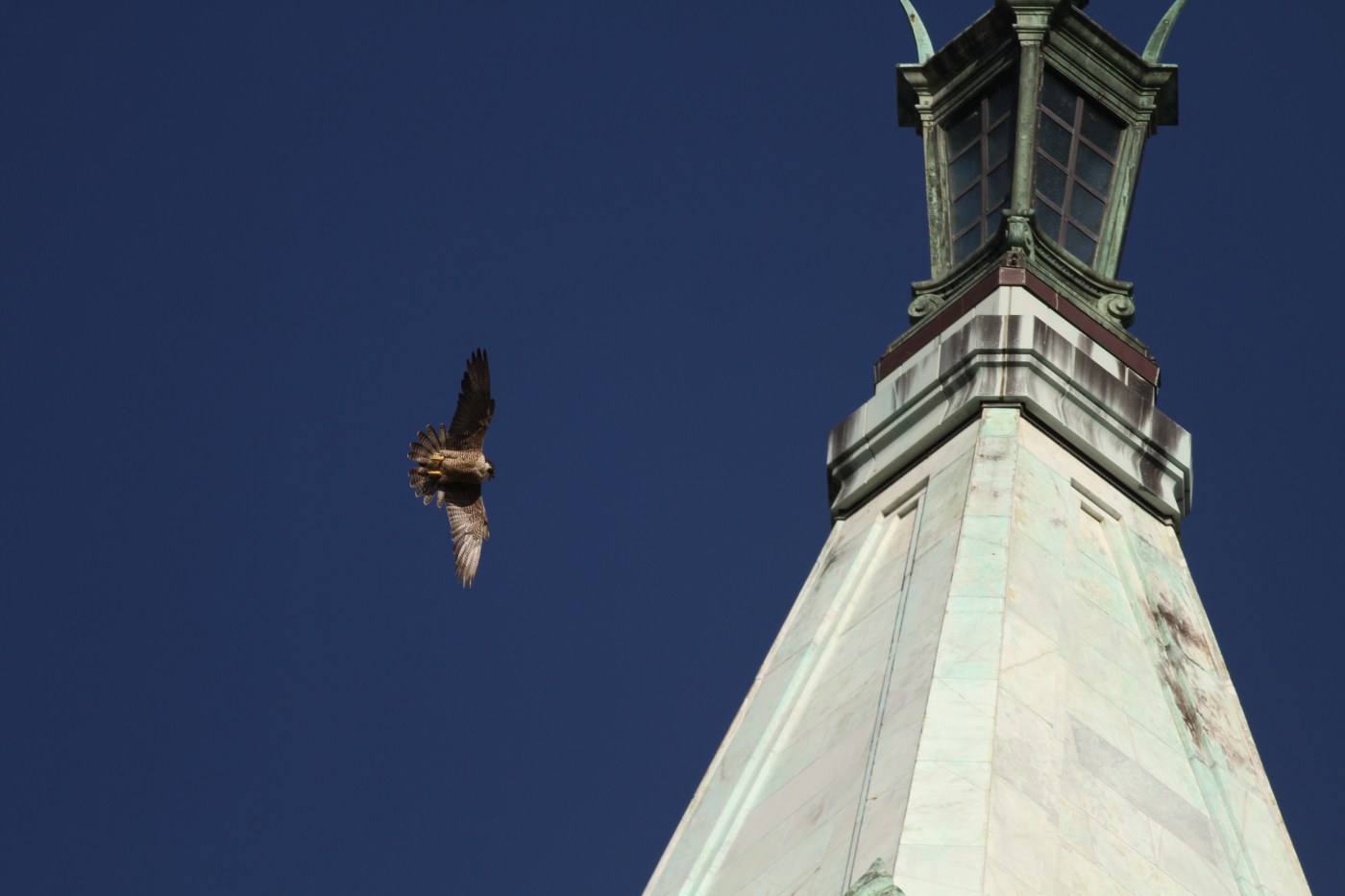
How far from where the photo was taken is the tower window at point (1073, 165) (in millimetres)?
27406

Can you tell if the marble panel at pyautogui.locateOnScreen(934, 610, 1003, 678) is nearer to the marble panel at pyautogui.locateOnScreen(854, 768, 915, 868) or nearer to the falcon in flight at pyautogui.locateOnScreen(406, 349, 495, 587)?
the marble panel at pyautogui.locateOnScreen(854, 768, 915, 868)

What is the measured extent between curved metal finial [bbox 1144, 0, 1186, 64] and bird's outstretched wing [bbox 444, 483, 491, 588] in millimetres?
9266

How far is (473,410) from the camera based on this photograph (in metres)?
23.3

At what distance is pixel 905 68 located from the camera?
2920 centimetres

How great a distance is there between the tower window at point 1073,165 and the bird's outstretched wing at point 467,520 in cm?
666

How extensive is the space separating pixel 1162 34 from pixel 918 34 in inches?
96.9

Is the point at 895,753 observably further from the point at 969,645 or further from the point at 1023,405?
the point at 1023,405

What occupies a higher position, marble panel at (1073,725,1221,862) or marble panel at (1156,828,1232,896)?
marble panel at (1073,725,1221,862)

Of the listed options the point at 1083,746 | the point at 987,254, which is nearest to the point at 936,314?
the point at 987,254

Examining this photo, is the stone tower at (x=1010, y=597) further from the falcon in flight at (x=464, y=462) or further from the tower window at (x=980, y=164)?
the falcon in flight at (x=464, y=462)

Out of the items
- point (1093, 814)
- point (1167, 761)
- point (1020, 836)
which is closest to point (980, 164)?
point (1167, 761)

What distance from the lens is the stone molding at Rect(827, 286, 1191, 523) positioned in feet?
80.0

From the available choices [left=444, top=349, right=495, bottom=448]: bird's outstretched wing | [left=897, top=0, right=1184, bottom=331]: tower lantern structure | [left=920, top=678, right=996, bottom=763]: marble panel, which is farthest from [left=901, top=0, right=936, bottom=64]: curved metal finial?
[left=920, top=678, right=996, bottom=763]: marble panel

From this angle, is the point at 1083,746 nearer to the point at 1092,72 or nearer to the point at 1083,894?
the point at 1083,894
